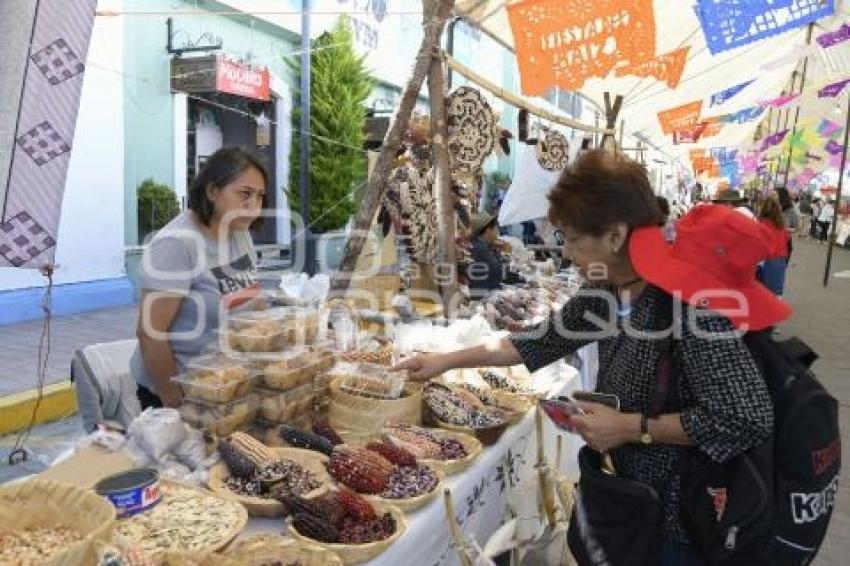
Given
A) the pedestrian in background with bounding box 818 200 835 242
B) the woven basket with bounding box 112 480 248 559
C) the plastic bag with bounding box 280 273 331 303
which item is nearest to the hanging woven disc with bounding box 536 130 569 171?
the plastic bag with bounding box 280 273 331 303

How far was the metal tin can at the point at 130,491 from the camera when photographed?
1.53m

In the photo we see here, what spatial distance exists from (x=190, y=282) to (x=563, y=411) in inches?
57.5

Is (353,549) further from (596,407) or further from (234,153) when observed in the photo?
(234,153)

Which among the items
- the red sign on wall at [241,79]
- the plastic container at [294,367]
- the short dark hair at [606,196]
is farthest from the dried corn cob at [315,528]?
the red sign on wall at [241,79]

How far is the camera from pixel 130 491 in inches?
60.6

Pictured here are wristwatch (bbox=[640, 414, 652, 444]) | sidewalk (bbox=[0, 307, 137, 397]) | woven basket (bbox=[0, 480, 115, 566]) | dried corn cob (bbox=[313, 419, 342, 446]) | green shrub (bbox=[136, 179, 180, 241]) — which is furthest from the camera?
green shrub (bbox=[136, 179, 180, 241])

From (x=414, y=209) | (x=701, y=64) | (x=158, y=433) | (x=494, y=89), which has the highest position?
(x=701, y=64)

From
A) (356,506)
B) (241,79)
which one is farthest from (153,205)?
(356,506)

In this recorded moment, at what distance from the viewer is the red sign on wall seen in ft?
29.7

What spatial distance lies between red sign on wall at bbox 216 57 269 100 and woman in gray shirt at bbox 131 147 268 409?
6.99m

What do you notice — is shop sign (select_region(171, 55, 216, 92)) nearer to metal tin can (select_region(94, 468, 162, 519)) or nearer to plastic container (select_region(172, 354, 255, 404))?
plastic container (select_region(172, 354, 255, 404))

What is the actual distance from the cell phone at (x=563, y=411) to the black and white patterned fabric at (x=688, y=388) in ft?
0.38

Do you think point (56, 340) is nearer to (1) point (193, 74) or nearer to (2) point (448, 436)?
(1) point (193, 74)

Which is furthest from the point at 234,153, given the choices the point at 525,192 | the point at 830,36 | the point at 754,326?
the point at 830,36
